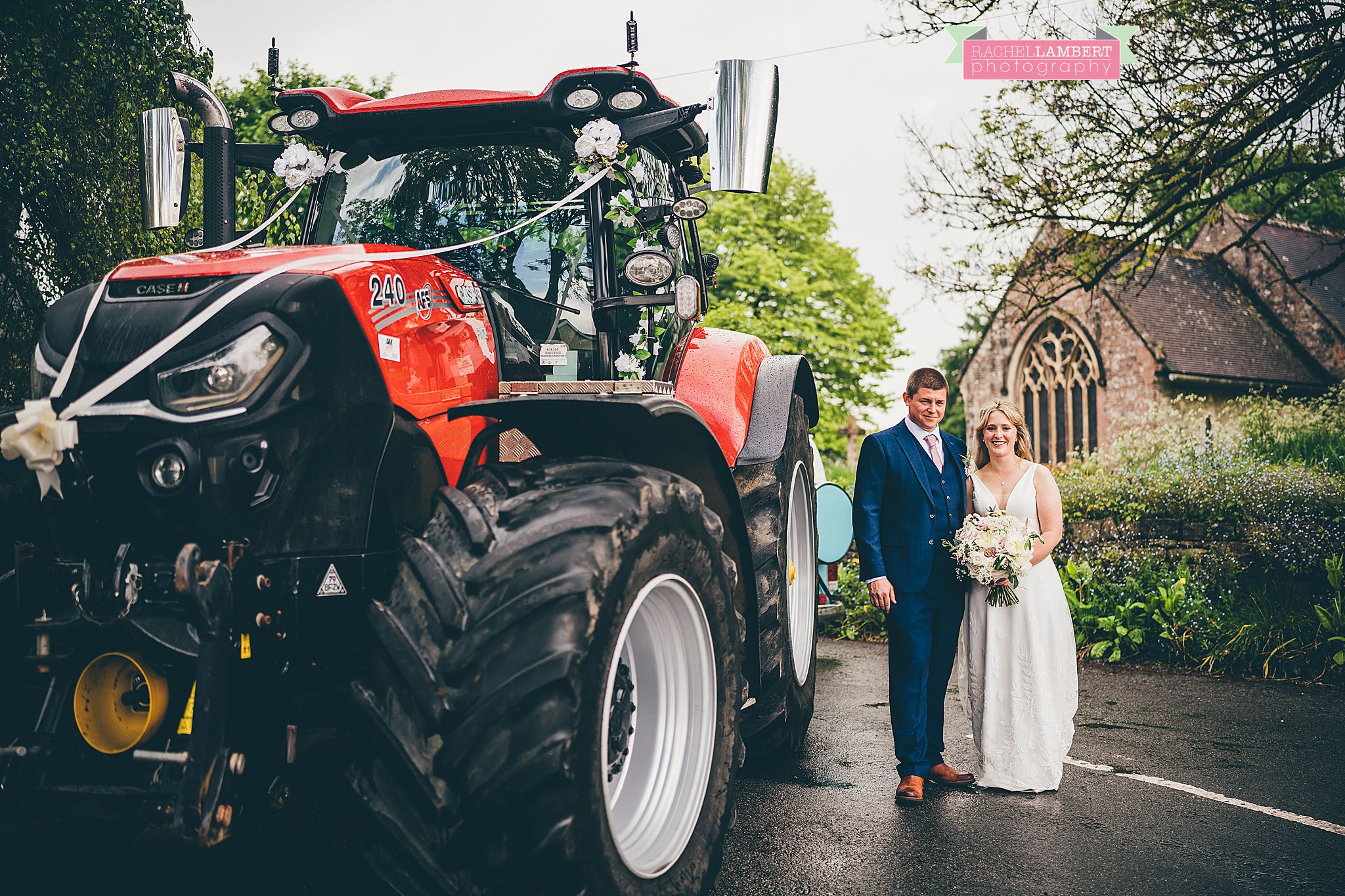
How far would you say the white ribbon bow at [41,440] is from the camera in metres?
2.87

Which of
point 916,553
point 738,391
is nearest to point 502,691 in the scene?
point 738,391

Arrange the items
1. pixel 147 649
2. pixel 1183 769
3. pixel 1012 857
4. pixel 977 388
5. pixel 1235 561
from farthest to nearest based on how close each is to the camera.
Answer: pixel 977 388 → pixel 1235 561 → pixel 1183 769 → pixel 1012 857 → pixel 147 649

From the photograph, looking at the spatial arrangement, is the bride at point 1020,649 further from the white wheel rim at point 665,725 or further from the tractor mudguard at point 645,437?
the white wheel rim at point 665,725

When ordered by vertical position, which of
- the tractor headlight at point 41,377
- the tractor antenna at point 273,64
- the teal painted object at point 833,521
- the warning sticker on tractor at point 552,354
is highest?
the tractor antenna at point 273,64

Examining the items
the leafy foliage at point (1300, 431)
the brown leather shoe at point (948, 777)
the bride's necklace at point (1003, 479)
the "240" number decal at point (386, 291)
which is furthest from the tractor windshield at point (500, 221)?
the leafy foliage at point (1300, 431)

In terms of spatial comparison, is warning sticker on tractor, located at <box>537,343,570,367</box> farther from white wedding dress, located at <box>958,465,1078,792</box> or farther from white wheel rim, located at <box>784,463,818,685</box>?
white wedding dress, located at <box>958,465,1078,792</box>

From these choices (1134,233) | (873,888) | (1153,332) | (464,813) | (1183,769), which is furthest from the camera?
(1153,332)

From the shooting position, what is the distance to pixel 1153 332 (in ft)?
103

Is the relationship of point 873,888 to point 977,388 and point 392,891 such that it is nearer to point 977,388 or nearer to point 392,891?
point 392,891

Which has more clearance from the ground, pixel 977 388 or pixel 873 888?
pixel 977 388

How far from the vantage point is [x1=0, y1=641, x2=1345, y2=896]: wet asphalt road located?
13.0ft

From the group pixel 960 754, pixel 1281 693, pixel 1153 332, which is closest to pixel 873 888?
pixel 960 754

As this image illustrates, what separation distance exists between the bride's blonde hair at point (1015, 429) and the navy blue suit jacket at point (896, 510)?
46 cm

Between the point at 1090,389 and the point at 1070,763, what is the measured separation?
29.1 meters
